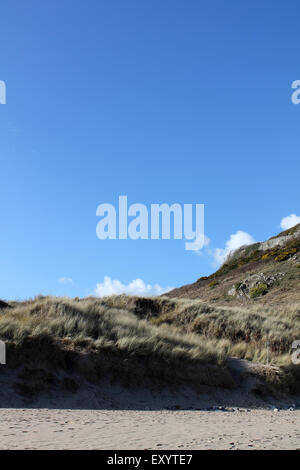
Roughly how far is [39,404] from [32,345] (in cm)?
219

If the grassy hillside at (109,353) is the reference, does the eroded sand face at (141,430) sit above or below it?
below

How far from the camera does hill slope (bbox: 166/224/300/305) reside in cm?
3838

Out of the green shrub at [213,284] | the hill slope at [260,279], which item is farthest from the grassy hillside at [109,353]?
the green shrub at [213,284]

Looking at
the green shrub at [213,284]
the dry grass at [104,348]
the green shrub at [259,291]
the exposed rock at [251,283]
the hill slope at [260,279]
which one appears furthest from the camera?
the green shrub at [213,284]

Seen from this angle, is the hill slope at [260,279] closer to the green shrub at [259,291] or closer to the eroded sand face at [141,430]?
the green shrub at [259,291]

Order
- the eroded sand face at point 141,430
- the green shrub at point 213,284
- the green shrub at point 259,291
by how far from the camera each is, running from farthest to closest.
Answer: the green shrub at point 213,284 → the green shrub at point 259,291 → the eroded sand face at point 141,430

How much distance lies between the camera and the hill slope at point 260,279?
38375 mm

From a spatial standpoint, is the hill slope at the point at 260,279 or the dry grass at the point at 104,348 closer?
the dry grass at the point at 104,348

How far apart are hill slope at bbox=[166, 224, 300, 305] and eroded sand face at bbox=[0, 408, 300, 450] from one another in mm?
25351

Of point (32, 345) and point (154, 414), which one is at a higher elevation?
point (32, 345)

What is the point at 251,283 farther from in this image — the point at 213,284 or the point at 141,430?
the point at 141,430

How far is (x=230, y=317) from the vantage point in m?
21.0

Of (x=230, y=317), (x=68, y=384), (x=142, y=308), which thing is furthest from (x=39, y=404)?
(x=142, y=308)
